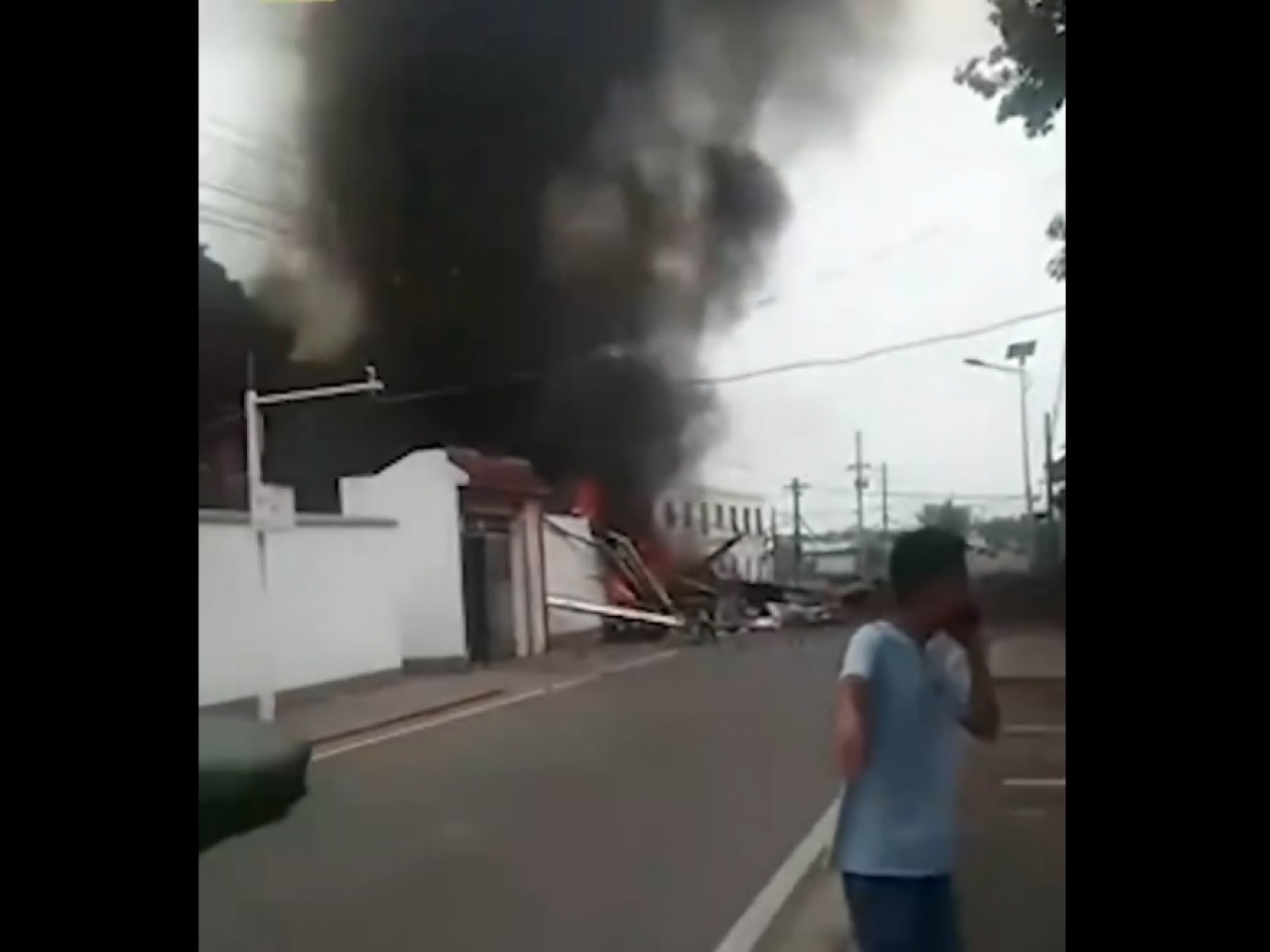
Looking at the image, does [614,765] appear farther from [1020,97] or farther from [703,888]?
[1020,97]

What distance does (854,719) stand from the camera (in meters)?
1.89

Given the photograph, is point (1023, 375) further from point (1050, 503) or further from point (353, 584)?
point (353, 584)

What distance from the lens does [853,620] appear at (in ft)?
6.24

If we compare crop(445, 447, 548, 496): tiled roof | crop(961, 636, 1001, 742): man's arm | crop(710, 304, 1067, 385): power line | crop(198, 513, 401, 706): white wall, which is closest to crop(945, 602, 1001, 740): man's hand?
crop(961, 636, 1001, 742): man's arm

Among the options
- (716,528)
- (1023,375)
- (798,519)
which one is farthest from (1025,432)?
(716,528)

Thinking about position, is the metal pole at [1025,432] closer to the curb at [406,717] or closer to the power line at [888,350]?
the power line at [888,350]

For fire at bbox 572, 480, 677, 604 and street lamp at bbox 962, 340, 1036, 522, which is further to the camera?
fire at bbox 572, 480, 677, 604

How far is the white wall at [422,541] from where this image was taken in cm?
198

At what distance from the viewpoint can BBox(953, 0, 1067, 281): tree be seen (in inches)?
73.9

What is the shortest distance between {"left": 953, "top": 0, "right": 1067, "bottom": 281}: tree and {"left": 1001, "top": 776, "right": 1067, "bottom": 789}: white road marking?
0.58 meters

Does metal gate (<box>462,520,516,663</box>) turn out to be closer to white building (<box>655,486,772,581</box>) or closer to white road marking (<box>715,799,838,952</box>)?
white building (<box>655,486,772,581</box>)
